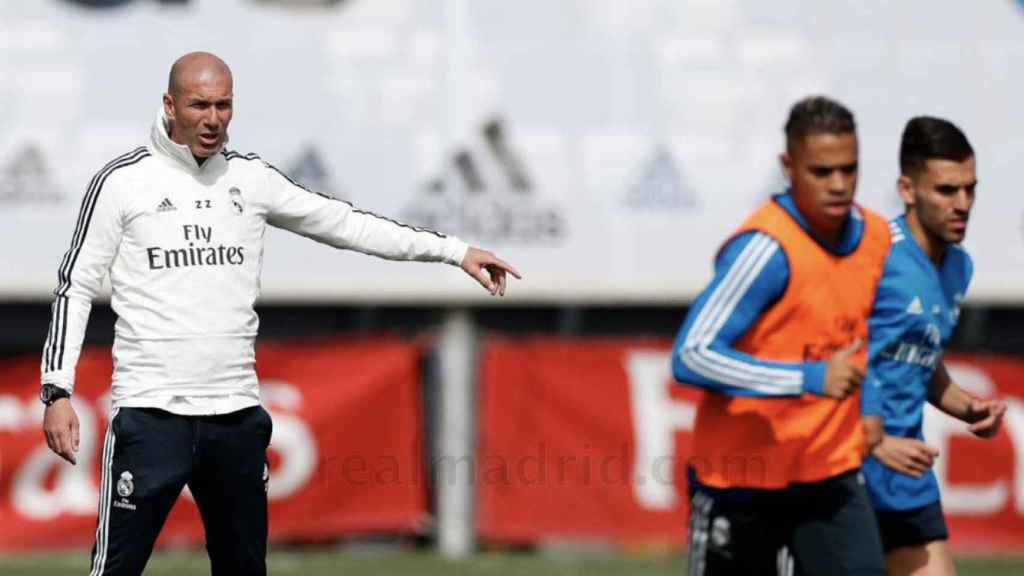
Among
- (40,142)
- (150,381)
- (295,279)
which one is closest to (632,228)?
(295,279)

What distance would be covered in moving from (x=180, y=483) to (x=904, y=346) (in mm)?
2634

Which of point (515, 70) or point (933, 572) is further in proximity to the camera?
point (515, 70)

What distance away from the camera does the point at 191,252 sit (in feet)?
22.2

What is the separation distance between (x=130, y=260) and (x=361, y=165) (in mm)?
6881

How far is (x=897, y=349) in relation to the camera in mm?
7273

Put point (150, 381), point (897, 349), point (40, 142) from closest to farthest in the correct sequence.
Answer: point (150, 381), point (897, 349), point (40, 142)

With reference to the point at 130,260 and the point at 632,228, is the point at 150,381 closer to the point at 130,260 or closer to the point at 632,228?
the point at 130,260

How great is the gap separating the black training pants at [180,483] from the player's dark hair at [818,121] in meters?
2.09

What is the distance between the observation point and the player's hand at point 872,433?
661 centimetres

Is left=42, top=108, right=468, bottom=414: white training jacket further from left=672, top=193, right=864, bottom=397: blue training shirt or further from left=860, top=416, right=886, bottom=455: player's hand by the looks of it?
left=860, top=416, right=886, bottom=455: player's hand

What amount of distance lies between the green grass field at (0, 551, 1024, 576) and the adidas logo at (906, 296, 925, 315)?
16.6 ft

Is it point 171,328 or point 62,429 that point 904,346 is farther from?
point 62,429

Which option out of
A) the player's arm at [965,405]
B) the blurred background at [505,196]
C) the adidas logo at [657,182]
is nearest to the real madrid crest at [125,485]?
the player's arm at [965,405]

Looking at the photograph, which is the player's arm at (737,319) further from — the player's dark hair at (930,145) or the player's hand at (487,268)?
the player's dark hair at (930,145)
